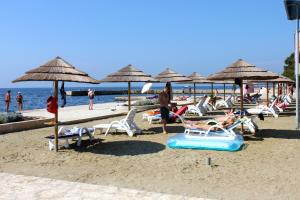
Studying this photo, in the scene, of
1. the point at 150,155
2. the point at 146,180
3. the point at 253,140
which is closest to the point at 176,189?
the point at 146,180

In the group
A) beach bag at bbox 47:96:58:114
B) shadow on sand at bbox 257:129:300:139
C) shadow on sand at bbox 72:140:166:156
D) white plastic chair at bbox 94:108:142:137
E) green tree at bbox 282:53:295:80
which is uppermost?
green tree at bbox 282:53:295:80

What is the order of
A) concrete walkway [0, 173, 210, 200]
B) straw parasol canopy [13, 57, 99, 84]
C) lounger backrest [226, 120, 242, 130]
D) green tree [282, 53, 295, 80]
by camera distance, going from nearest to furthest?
concrete walkway [0, 173, 210, 200] < straw parasol canopy [13, 57, 99, 84] < lounger backrest [226, 120, 242, 130] < green tree [282, 53, 295, 80]

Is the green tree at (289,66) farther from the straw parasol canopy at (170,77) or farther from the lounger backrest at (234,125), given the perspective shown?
the lounger backrest at (234,125)

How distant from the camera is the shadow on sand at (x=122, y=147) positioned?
29.6 ft

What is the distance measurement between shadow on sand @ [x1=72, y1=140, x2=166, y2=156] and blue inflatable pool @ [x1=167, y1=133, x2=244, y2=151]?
434 mm

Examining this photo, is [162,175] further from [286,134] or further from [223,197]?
[286,134]

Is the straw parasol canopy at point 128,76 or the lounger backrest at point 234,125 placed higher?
the straw parasol canopy at point 128,76

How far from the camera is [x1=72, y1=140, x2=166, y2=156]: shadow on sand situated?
29.6ft

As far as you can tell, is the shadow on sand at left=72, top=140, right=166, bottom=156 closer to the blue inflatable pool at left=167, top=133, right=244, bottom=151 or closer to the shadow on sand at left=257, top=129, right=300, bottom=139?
the blue inflatable pool at left=167, top=133, right=244, bottom=151

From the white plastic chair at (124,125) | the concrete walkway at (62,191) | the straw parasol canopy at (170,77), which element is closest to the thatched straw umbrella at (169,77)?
the straw parasol canopy at (170,77)

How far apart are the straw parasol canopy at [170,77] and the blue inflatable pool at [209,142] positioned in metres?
6.93

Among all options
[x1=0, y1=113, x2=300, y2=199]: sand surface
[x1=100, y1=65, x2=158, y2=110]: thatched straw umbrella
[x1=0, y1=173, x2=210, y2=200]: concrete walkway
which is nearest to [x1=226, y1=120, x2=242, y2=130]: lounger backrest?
[x1=0, y1=113, x2=300, y2=199]: sand surface

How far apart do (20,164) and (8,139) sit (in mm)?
3535

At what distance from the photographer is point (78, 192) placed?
5.76 m
